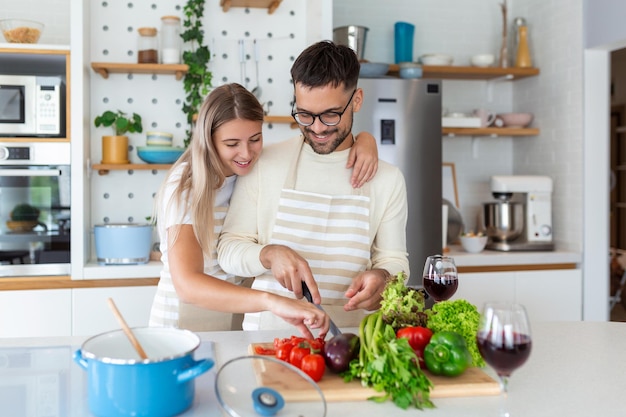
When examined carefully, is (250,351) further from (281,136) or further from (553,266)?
(553,266)

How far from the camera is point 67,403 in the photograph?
1.36 m

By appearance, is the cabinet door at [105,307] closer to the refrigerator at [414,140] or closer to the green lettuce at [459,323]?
the refrigerator at [414,140]

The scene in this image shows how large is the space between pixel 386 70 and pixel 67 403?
3233mm

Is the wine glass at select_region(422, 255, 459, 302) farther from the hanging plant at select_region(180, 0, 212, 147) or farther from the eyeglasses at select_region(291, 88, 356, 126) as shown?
the hanging plant at select_region(180, 0, 212, 147)

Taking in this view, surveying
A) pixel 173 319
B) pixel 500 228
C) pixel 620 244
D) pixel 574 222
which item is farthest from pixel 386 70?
pixel 620 244

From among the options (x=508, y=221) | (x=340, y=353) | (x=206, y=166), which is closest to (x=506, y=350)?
(x=340, y=353)

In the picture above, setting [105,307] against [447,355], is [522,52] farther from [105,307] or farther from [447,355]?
[447,355]

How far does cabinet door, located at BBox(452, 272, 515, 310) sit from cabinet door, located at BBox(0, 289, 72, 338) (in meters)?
2.16

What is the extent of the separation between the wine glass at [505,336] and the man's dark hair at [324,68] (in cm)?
103

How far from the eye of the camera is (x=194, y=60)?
3916mm

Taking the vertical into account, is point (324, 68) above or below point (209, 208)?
above

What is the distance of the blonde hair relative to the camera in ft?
6.56

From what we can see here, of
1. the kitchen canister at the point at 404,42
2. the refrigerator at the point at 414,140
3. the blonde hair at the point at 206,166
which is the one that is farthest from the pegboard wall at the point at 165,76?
the blonde hair at the point at 206,166

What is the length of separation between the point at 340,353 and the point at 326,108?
2.75 feet
